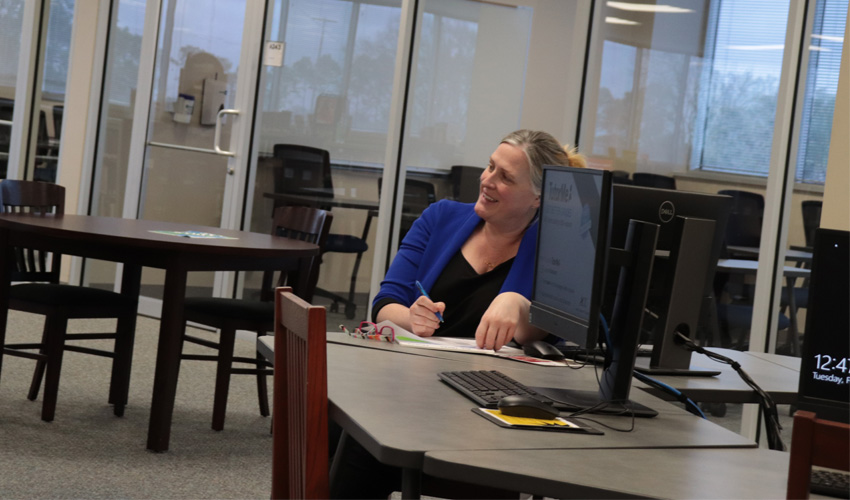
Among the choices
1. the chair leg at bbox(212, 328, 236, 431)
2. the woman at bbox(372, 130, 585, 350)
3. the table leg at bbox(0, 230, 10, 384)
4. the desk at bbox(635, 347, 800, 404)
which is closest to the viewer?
the desk at bbox(635, 347, 800, 404)

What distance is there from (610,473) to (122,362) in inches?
112

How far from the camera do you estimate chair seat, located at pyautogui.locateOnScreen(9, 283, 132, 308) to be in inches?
136

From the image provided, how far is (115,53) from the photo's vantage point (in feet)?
21.1

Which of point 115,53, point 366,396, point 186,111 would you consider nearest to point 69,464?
point 366,396

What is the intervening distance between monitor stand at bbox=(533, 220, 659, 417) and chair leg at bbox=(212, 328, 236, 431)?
2074 mm

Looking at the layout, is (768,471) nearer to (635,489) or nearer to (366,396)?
(635,489)

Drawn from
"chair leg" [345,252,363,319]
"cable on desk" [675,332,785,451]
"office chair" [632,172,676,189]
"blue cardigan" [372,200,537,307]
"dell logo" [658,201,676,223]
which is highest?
"office chair" [632,172,676,189]

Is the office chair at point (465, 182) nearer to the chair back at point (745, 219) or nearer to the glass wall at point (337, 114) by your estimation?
the glass wall at point (337, 114)

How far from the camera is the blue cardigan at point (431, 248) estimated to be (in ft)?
8.18

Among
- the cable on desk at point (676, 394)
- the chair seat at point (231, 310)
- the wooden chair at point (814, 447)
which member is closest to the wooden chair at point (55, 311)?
the chair seat at point (231, 310)

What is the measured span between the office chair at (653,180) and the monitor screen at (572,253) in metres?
2.36

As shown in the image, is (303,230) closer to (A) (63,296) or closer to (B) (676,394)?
(A) (63,296)

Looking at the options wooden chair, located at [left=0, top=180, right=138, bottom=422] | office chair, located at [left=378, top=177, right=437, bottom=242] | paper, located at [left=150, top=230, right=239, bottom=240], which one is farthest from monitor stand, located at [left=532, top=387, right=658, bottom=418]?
office chair, located at [left=378, top=177, right=437, bottom=242]

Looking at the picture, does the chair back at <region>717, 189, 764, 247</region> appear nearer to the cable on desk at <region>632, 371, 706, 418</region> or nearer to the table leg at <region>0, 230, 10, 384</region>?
the cable on desk at <region>632, 371, 706, 418</region>
